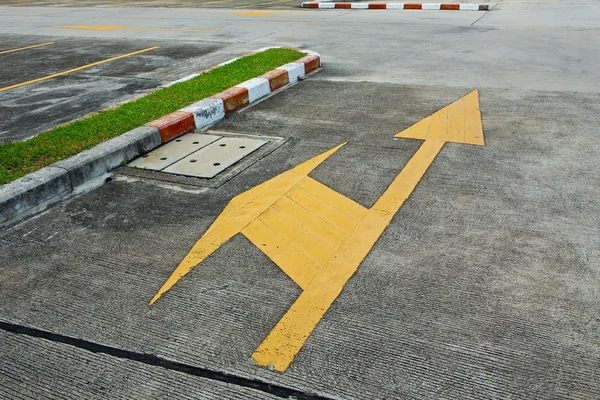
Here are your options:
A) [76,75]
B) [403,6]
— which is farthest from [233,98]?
[403,6]

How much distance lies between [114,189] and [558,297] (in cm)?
309

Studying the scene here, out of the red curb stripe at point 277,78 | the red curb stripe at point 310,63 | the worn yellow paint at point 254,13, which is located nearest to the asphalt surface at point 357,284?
the red curb stripe at point 277,78

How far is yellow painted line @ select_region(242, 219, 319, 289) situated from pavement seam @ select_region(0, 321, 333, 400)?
72cm

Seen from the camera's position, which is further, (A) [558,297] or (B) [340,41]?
(B) [340,41]

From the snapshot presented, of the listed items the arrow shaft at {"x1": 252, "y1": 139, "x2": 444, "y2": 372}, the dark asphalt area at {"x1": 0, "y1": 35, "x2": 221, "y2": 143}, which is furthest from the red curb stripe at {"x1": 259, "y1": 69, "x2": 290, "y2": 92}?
the arrow shaft at {"x1": 252, "y1": 139, "x2": 444, "y2": 372}

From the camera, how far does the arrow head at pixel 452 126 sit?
4988 millimetres

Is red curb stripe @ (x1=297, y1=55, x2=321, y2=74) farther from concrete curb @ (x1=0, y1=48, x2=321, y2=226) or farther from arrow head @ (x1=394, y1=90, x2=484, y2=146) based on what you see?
arrow head @ (x1=394, y1=90, x2=484, y2=146)

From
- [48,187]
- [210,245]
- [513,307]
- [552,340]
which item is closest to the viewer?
[552,340]

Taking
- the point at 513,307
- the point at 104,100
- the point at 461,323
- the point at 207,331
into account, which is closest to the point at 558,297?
the point at 513,307

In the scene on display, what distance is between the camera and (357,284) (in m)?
2.90

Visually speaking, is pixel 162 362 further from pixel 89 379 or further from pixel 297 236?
pixel 297 236

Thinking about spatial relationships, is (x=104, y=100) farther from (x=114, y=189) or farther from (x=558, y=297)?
(x=558, y=297)

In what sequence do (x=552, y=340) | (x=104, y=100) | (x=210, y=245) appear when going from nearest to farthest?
(x=552, y=340) < (x=210, y=245) < (x=104, y=100)

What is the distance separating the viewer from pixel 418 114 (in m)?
5.71
